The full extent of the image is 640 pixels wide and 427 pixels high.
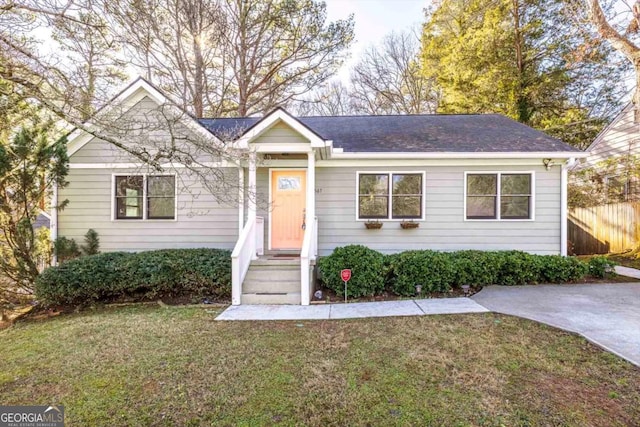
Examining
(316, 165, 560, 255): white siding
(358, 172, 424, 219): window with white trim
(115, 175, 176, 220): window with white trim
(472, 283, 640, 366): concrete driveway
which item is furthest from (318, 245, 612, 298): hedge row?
(115, 175, 176, 220): window with white trim

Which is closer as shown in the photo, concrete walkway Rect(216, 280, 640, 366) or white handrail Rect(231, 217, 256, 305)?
concrete walkway Rect(216, 280, 640, 366)

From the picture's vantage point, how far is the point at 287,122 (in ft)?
21.6

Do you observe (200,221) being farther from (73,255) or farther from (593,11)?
(593,11)

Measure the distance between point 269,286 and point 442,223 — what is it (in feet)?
15.0

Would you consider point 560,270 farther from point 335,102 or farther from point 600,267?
point 335,102

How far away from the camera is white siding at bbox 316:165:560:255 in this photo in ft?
25.0

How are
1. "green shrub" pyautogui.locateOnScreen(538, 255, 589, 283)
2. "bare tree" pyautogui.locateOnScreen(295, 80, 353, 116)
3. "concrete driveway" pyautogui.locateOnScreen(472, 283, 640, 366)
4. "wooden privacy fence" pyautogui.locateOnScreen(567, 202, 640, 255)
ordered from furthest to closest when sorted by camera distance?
"bare tree" pyautogui.locateOnScreen(295, 80, 353, 116) → "wooden privacy fence" pyautogui.locateOnScreen(567, 202, 640, 255) → "green shrub" pyautogui.locateOnScreen(538, 255, 589, 283) → "concrete driveway" pyautogui.locateOnScreen(472, 283, 640, 366)

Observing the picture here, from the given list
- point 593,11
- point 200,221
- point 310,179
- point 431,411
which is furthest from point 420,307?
point 593,11

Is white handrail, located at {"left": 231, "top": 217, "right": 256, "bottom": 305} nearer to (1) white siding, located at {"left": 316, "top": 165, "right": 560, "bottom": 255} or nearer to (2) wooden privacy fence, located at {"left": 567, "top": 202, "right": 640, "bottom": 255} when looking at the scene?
(1) white siding, located at {"left": 316, "top": 165, "right": 560, "bottom": 255}

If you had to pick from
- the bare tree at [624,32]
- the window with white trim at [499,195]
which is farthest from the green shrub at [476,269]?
the bare tree at [624,32]

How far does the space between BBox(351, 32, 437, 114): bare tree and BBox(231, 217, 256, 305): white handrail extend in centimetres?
1472

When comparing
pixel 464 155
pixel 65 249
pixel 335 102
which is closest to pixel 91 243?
pixel 65 249

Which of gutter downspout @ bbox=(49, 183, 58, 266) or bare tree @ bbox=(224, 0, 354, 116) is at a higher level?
bare tree @ bbox=(224, 0, 354, 116)

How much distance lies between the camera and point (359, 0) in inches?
445
